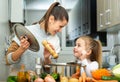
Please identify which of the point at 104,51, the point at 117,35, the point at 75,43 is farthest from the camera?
the point at 117,35

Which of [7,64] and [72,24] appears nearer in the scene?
[7,64]

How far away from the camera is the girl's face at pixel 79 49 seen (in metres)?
1.22

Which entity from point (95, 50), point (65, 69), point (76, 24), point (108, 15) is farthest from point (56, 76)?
point (108, 15)

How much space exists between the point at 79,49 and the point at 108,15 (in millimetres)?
536

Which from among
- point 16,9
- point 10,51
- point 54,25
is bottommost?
point 10,51

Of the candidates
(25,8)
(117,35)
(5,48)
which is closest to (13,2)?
(25,8)

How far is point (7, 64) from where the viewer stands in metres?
1.21

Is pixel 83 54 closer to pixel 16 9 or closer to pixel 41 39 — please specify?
pixel 41 39

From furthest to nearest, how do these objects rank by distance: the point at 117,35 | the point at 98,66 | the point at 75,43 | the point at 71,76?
the point at 117,35
the point at 75,43
the point at 98,66
the point at 71,76

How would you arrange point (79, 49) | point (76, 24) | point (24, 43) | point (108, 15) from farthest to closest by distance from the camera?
point (108, 15)
point (76, 24)
point (79, 49)
point (24, 43)

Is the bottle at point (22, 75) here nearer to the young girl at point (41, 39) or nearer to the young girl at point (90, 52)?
the young girl at point (41, 39)

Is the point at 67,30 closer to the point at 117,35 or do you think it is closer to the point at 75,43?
the point at 75,43

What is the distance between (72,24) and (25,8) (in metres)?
0.27

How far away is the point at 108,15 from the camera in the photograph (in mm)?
1680
